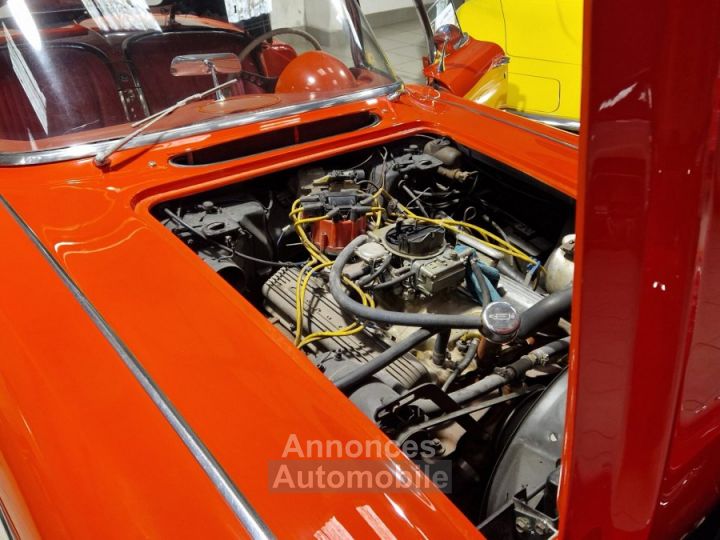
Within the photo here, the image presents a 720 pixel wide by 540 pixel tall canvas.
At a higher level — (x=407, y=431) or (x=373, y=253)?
(x=373, y=253)

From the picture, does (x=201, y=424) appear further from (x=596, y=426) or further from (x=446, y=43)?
(x=446, y=43)

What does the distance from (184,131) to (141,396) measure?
0.98 metres

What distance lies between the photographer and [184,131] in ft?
5.27

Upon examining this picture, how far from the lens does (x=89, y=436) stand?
797 mm

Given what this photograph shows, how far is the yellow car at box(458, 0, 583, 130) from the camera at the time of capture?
3258mm

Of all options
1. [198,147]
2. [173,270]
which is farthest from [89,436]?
[198,147]

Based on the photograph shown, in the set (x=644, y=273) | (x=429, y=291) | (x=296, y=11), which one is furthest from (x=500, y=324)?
(x=296, y=11)

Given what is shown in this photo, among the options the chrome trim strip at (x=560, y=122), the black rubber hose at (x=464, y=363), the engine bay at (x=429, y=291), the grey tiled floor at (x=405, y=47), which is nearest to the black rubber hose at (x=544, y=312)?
the engine bay at (x=429, y=291)

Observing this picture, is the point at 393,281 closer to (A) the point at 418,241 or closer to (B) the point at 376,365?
(A) the point at 418,241

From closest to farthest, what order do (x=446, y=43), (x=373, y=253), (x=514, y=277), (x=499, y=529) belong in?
(x=499, y=529) < (x=373, y=253) < (x=514, y=277) < (x=446, y=43)

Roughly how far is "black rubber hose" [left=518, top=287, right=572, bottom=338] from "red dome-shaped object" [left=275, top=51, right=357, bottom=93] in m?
1.19

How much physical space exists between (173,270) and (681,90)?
0.93 metres

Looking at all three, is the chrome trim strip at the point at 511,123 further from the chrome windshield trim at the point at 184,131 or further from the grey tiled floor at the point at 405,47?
the grey tiled floor at the point at 405,47

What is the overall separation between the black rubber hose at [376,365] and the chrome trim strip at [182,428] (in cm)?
28
